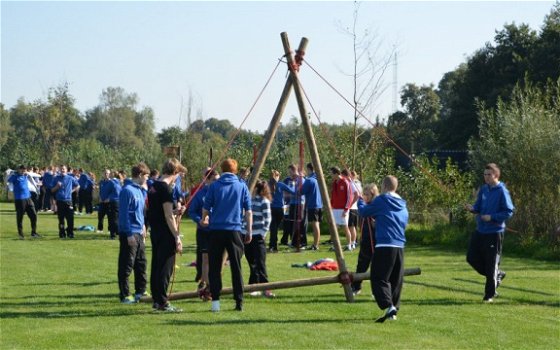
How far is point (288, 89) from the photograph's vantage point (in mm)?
12156

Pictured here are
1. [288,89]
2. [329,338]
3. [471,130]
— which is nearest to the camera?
[329,338]

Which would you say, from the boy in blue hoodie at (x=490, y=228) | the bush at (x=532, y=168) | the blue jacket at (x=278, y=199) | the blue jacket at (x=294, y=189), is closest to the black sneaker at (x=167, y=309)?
the boy in blue hoodie at (x=490, y=228)

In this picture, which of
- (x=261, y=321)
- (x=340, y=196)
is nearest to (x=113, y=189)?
(x=340, y=196)

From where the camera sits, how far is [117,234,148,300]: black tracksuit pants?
11.7 metres

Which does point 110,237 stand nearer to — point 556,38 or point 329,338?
point 329,338

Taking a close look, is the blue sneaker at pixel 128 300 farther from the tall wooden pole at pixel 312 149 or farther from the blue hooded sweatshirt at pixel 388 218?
the blue hooded sweatshirt at pixel 388 218

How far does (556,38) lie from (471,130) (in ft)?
23.2

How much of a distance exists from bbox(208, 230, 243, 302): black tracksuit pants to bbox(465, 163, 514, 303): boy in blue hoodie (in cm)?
359

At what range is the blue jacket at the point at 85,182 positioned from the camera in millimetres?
33781

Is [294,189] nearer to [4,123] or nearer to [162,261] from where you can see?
[162,261]

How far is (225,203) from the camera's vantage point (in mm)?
10789

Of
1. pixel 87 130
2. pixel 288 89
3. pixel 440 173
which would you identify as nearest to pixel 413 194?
pixel 440 173

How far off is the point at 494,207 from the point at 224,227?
4.12 m

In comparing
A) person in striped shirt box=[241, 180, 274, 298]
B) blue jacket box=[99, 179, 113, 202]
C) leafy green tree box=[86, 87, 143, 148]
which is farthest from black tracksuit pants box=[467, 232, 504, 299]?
leafy green tree box=[86, 87, 143, 148]
